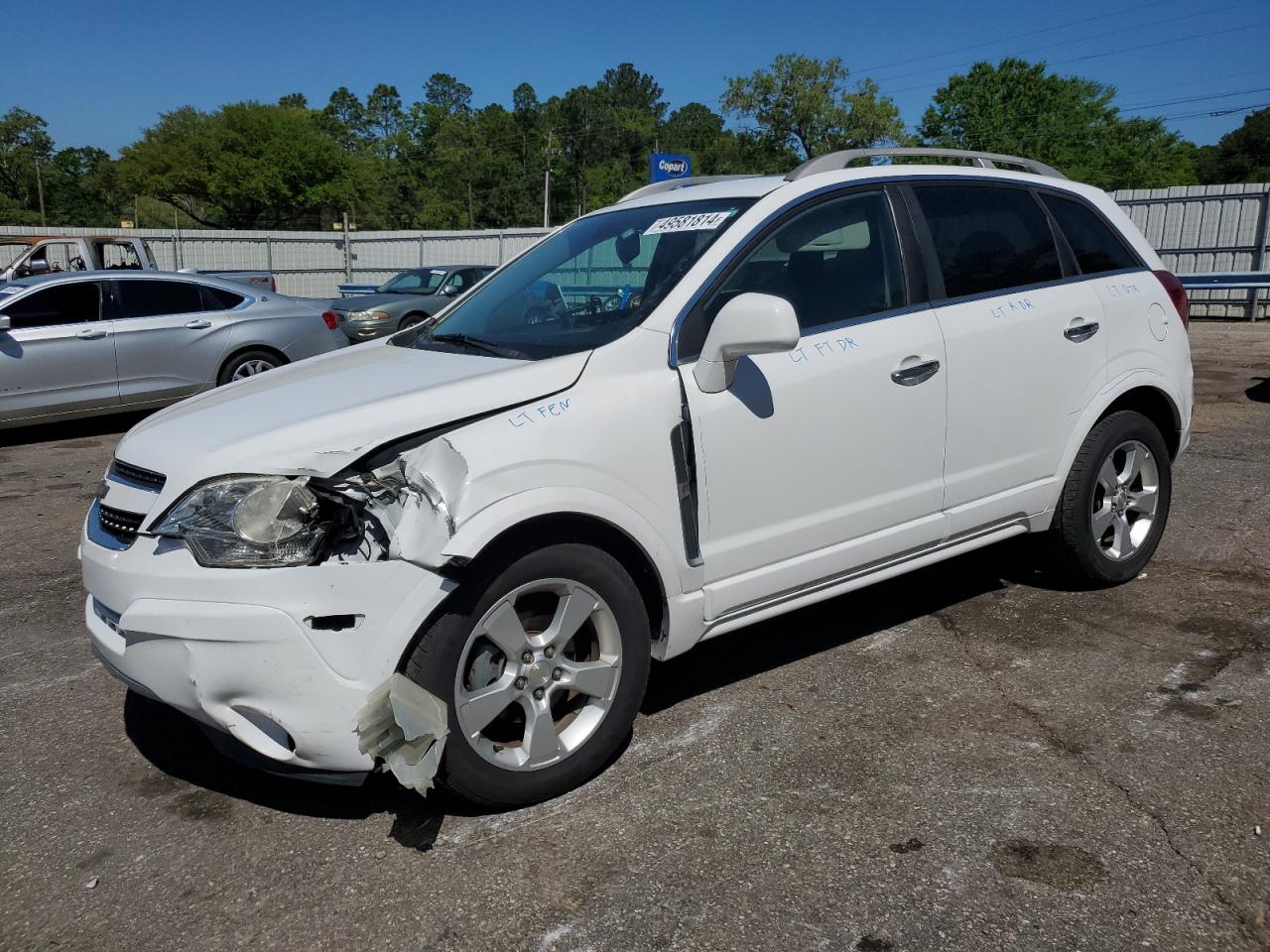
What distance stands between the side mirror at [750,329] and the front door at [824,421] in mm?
129

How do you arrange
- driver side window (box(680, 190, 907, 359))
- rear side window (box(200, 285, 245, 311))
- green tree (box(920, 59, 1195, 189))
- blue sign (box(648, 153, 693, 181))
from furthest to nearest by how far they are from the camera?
1. green tree (box(920, 59, 1195, 189))
2. blue sign (box(648, 153, 693, 181))
3. rear side window (box(200, 285, 245, 311))
4. driver side window (box(680, 190, 907, 359))

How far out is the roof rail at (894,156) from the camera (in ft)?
12.2

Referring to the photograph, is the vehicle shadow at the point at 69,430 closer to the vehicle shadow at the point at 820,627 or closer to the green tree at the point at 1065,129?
the vehicle shadow at the point at 820,627

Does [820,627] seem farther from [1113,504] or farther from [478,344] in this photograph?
[478,344]

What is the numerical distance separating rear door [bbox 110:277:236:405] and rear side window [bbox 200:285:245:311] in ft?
0.03

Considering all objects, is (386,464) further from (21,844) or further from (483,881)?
(21,844)

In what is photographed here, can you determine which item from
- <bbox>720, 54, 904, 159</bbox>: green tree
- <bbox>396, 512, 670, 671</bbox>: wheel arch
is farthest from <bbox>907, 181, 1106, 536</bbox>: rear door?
<bbox>720, 54, 904, 159</bbox>: green tree

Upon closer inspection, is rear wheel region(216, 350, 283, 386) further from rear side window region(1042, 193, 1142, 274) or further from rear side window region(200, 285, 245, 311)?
rear side window region(1042, 193, 1142, 274)

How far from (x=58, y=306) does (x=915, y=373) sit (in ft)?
26.7

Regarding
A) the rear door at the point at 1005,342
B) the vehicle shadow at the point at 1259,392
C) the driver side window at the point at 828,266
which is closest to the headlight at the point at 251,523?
the driver side window at the point at 828,266

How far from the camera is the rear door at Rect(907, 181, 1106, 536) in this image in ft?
12.6

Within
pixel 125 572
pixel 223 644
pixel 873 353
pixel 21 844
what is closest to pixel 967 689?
pixel 873 353

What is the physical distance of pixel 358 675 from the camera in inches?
102

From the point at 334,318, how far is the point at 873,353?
26.6 feet
